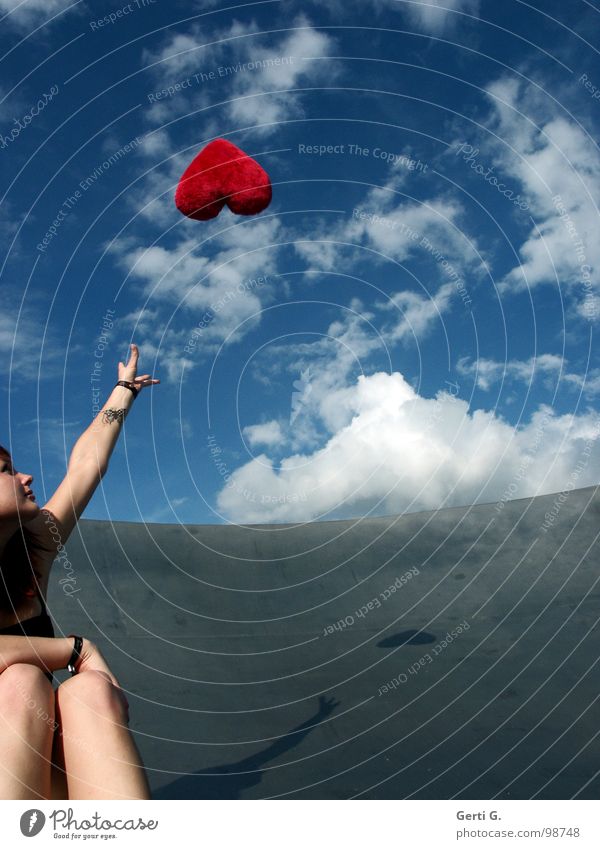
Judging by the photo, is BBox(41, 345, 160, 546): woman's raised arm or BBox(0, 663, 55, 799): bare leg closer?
BBox(0, 663, 55, 799): bare leg

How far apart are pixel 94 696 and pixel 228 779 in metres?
3.04

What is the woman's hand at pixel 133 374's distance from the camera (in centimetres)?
286

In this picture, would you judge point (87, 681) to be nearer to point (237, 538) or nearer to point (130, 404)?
point (130, 404)

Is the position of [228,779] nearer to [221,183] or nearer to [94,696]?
[94,696]

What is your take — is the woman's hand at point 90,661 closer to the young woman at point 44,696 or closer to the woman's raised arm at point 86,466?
the young woman at point 44,696

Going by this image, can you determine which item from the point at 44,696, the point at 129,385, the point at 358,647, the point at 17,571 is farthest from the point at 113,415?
the point at 358,647

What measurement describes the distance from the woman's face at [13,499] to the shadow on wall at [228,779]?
9.07ft

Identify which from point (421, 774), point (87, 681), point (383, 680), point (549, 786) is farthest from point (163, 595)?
point (87, 681)

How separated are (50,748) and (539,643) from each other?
671 cm

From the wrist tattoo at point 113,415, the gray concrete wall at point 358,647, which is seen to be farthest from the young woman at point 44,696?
the gray concrete wall at point 358,647

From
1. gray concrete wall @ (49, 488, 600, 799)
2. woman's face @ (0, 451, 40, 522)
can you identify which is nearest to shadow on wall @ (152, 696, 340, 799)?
gray concrete wall @ (49, 488, 600, 799)

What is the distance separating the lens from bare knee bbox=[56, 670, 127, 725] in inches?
67.4

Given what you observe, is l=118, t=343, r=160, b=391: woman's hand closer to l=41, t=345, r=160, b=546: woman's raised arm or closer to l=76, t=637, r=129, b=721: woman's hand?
l=41, t=345, r=160, b=546: woman's raised arm

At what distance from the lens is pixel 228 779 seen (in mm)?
4312
